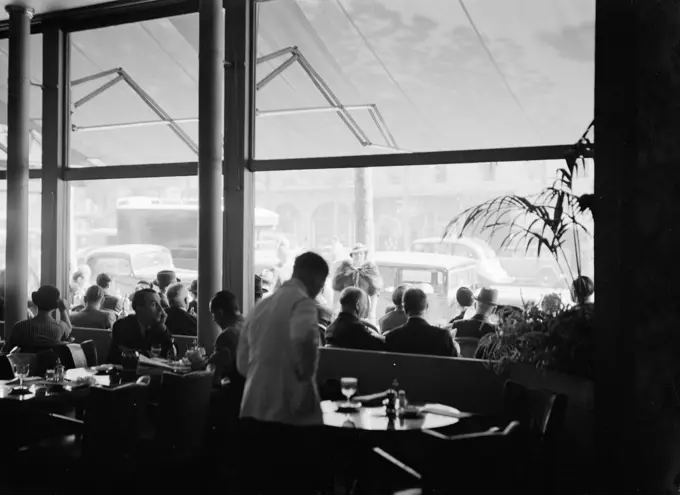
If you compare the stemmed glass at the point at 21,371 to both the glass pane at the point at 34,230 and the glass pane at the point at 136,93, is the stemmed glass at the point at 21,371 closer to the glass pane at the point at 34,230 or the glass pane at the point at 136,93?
the glass pane at the point at 136,93

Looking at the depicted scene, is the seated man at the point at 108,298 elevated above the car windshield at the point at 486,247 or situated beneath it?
situated beneath

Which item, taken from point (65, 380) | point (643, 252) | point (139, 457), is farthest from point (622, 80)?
point (65, 380)

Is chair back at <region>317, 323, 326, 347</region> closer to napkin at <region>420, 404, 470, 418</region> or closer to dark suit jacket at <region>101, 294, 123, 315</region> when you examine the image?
napkin at <region>420, 404, 470, 418</region>

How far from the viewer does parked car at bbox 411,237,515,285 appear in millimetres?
6414

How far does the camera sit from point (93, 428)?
168 inches

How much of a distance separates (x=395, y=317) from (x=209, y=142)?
2.36 meters

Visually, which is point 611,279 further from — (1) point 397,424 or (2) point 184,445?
(2) point 184,445

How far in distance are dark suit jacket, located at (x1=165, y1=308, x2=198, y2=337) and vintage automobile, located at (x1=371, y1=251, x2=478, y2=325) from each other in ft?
5.93

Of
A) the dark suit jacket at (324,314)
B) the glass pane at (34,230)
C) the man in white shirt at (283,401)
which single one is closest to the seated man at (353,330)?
the dark suit jacket at (324,314)

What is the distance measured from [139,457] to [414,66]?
3918 millimetres

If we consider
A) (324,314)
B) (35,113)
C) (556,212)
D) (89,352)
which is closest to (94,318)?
(89,352)

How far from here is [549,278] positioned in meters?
6.18

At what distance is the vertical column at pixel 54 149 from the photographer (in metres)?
8.78

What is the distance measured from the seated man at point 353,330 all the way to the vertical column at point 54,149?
14.2 ft
